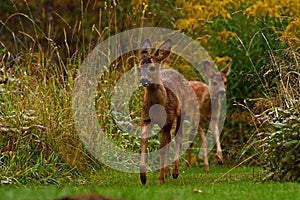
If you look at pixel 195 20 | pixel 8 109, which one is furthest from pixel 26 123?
pixel 195 20

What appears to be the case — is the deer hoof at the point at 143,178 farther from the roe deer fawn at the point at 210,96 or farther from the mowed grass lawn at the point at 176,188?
the roe deer fawn at the point at 210,96

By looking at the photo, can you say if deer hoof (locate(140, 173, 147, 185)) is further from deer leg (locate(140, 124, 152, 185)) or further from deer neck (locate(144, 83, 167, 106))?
deer neck (locate(144, 83, 167, 106))

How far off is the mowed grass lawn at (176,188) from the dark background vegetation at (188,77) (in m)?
0.32

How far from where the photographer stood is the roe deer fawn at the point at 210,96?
1163cm

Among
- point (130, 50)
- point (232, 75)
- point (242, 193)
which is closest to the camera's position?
point (242, 193)

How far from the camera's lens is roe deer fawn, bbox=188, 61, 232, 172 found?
458 inches

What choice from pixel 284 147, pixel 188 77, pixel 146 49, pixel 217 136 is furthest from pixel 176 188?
pixel 188 77

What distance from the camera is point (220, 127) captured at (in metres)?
12.1

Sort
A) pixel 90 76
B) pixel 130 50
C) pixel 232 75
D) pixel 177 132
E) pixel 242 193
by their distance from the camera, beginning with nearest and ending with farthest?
1. pixel 242 193
2. pixel 177 132
3. pixel 90 76
4. pixel 130 50
5. pixel 232 75

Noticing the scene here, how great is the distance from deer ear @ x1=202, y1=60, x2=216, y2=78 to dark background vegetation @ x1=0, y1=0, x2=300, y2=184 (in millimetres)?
215

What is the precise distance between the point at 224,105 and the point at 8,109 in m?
4.11

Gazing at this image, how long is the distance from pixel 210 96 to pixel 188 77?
100 cm

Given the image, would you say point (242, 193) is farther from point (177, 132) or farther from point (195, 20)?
point (195, 20)

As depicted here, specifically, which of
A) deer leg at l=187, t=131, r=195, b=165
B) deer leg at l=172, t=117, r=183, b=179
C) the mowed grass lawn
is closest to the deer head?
deer leg at l=172, t=117, r=183, b=179
